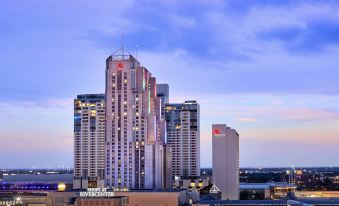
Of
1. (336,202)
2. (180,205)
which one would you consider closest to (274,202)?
(336,202)

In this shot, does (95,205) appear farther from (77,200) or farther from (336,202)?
(336,202)

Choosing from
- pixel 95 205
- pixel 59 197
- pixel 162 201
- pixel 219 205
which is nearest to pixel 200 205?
pixel 219 205

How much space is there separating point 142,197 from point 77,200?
89.6ft

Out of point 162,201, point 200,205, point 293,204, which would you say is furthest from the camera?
point 162,201

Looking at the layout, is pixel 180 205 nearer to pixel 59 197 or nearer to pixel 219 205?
pixel 219 205

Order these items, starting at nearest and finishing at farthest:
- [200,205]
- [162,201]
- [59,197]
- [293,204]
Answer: [293,204] → [200,205] → [162,201] → [59,197]

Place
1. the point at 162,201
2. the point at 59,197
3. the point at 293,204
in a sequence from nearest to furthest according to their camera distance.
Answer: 1. the point at 293,204
2. the point at 162,201
3. the point at 59,197

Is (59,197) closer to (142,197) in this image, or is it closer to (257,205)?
(142,197)

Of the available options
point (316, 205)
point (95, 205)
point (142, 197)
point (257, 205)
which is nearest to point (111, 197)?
point (95, 205)

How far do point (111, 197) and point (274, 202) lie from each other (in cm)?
4221

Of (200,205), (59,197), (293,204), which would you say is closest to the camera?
(293,204)

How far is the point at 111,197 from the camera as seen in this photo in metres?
165

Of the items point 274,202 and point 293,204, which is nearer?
point 293,204

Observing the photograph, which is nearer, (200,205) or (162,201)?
(200,205)
